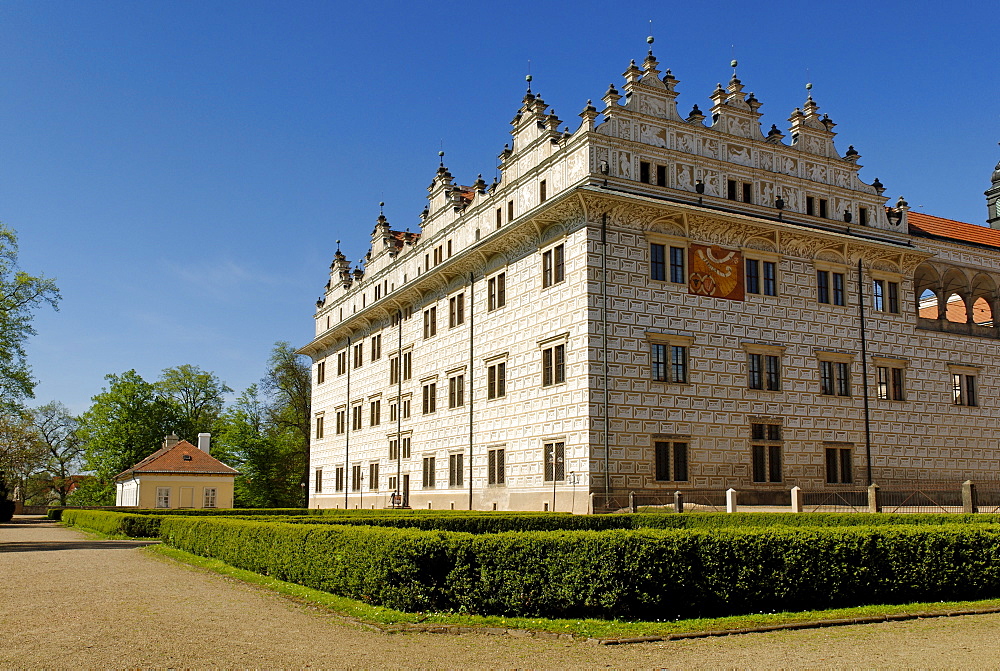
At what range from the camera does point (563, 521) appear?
22.7 meters

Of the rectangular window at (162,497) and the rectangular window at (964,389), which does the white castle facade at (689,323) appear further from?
the rectangular window at (162,497)

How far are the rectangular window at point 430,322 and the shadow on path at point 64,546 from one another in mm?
17085

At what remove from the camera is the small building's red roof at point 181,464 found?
170ft

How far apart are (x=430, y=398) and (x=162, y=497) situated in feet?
64.8

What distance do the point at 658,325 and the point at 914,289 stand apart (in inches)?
613

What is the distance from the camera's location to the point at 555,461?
1232 inches

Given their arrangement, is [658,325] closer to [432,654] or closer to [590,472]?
[590,472]

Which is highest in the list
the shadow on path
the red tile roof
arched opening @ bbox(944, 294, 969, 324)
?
the red tile roof

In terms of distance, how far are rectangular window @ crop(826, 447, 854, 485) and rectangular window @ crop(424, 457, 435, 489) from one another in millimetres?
17822

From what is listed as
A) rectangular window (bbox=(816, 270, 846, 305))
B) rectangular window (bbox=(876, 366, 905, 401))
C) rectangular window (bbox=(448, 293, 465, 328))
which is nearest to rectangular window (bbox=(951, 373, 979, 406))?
rectangular window (bbox=(876, 366, 905, 401))

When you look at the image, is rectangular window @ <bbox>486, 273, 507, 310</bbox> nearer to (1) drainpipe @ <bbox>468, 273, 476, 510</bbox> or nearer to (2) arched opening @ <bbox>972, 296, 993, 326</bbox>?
(1) drainpipe @ <bbox>468, 273, 476, 510</bbox>

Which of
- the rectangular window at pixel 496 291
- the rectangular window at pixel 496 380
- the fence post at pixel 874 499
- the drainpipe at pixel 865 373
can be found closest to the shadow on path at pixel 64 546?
the rectangular window at pixel 496 380

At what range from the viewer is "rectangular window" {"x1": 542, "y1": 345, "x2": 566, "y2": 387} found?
31.9 metres

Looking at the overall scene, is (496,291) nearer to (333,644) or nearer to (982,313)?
(333,644)
